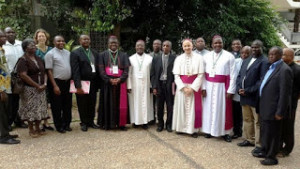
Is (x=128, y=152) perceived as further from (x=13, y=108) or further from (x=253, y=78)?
(x=13, y=108)

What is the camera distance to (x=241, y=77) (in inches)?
189

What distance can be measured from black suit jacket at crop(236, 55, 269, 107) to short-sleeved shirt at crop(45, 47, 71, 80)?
11.1ft

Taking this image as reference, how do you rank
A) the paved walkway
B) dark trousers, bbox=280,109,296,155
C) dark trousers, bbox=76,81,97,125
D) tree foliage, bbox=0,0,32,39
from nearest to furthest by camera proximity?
the paved walkway, dark trousers, bbox=280,109,296,155, dark trousers, bbox=76,81,97,125, tree foliage, bbox=0,0,32,39

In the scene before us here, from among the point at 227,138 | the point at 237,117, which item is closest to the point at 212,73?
the point at 237,117

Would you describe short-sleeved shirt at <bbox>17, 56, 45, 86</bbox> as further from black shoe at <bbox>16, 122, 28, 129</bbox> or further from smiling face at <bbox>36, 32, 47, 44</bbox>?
black shoe at <bbox>16, 122, 28, 129</bbox>

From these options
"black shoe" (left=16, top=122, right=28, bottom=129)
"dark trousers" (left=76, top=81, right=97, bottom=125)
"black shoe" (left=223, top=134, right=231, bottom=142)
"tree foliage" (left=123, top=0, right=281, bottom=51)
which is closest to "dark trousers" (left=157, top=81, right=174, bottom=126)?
"black shoe" (left=223, top=134, right=231, bottom=142)

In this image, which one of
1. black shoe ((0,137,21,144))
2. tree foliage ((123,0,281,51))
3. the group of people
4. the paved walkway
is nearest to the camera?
the paved walkway

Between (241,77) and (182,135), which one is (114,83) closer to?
(182,135)

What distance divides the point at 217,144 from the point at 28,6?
297 inches

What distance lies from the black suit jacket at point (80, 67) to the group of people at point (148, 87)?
0.02m

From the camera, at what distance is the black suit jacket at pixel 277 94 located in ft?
12.6

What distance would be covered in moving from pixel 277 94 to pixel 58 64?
158 inches

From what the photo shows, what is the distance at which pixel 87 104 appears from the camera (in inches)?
231

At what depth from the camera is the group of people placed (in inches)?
183
